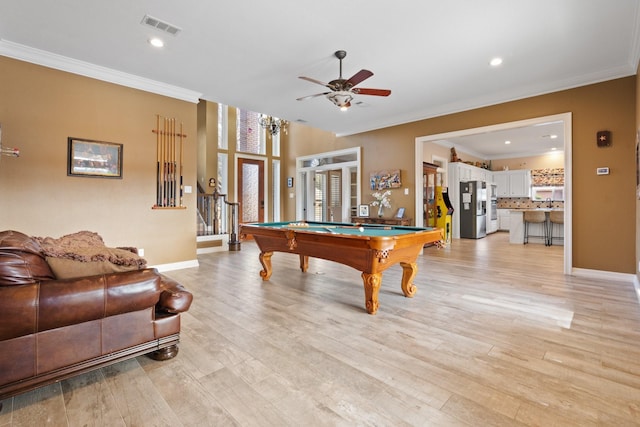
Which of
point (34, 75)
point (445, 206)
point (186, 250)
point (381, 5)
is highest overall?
point (381, 5)

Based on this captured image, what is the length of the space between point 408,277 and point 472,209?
637 cm

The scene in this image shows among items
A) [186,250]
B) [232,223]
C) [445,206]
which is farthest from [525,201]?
[186,250]

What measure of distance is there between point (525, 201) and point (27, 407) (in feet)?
40.8

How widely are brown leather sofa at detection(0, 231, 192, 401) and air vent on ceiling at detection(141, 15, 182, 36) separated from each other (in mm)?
2306

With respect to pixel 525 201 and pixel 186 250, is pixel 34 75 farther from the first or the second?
pixel 525 201

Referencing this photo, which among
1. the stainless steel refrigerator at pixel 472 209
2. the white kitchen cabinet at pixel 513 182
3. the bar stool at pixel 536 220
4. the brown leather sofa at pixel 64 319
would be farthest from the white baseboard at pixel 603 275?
the white kitchen cabinet at pixel 513 182

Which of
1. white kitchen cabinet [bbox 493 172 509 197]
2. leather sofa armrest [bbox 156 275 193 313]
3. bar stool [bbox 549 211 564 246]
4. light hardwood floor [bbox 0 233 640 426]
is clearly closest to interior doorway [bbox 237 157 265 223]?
light hardwood floor [bbox 0 233 640 426]

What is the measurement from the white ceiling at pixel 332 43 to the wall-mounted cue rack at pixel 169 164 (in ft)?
1.93

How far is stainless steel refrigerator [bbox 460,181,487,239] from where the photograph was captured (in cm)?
855

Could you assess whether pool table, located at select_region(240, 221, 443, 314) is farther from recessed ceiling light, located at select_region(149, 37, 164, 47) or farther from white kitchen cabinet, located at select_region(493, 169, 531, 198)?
white kitchen cabinet, located at select_region(493, 169, 531, 198)

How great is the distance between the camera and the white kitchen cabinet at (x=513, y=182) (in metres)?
10.1

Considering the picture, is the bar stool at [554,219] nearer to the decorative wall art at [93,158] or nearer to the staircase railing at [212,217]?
the staircase railing at [212,217]

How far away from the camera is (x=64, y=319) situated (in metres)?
1.58

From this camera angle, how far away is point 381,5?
273 cm
